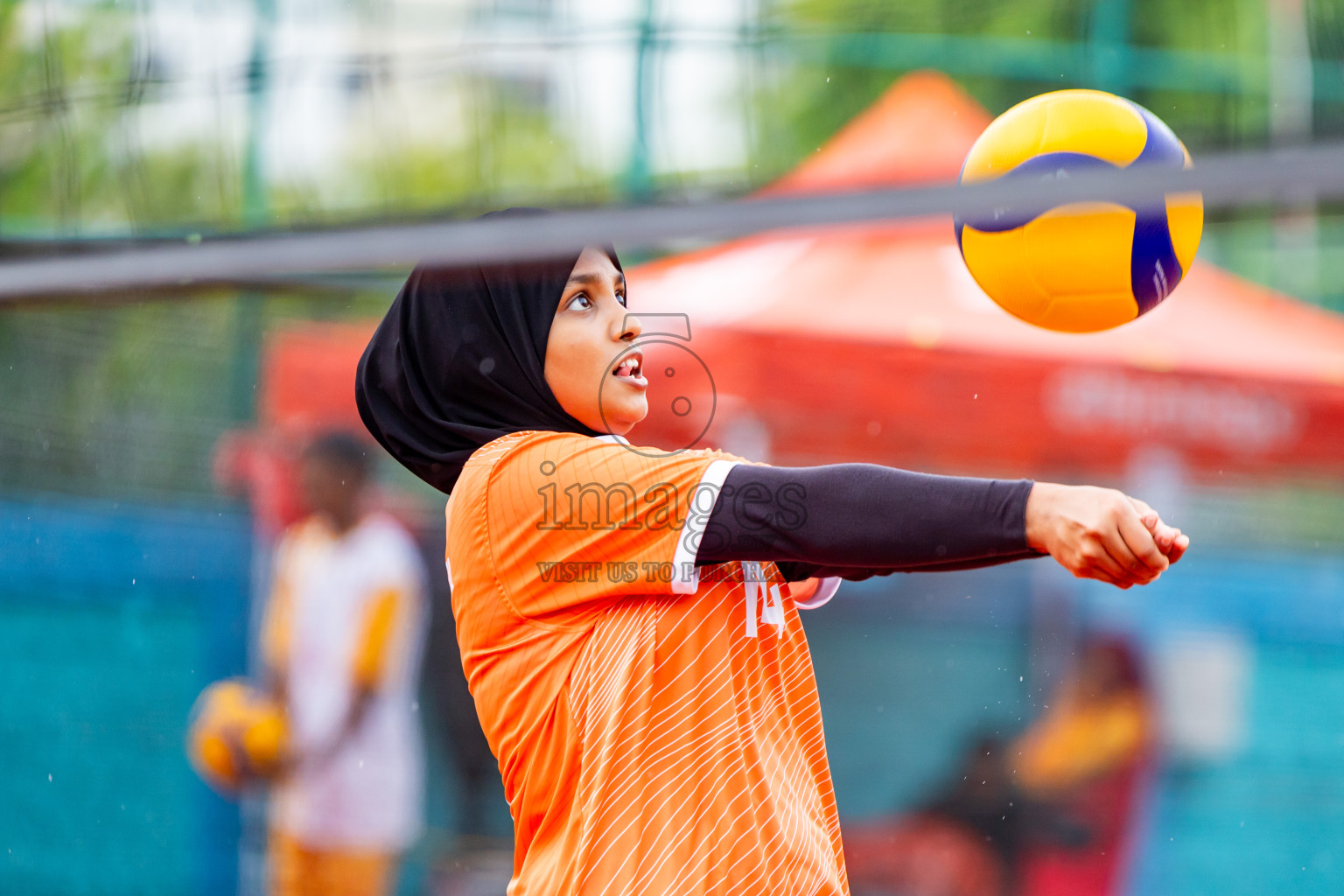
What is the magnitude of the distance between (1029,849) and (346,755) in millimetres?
2084

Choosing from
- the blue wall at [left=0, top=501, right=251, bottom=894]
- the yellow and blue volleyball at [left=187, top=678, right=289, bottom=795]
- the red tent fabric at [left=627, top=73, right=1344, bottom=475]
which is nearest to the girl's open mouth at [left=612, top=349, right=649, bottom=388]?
the red tent fabric at [left=627, top=73, right=1344, bottom=475]

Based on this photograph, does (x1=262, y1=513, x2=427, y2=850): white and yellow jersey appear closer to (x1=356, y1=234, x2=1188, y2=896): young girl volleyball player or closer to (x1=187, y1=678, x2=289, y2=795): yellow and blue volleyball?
(x1=187, y1=678, x2=289, y2=795): yellow and blue volleyball

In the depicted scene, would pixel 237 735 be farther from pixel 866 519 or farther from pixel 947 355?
pixel 866 519

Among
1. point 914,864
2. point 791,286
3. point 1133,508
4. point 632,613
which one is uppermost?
point 791,286

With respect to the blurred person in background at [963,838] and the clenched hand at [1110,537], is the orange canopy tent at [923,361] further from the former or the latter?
the clenched hand at [1110,537]

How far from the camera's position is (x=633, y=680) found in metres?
1.23

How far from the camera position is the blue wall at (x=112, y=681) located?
4246 millimetres

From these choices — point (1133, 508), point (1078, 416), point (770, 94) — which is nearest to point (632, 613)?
point (1133, 508)

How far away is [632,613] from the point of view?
4.09 ft

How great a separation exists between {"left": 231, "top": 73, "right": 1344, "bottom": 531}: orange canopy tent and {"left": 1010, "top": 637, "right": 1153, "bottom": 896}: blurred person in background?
73 cm

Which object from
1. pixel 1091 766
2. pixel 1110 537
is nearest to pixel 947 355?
pixel 1091 766

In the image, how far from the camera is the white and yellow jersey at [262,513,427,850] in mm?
3408

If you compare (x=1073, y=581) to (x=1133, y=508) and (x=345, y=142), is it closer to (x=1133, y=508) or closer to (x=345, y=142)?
(x=345, y=142)

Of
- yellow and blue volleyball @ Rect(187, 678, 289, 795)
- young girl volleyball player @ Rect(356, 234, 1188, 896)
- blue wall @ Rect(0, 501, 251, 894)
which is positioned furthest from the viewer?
blue wall @ Rect(0, 501, 251, 894)
